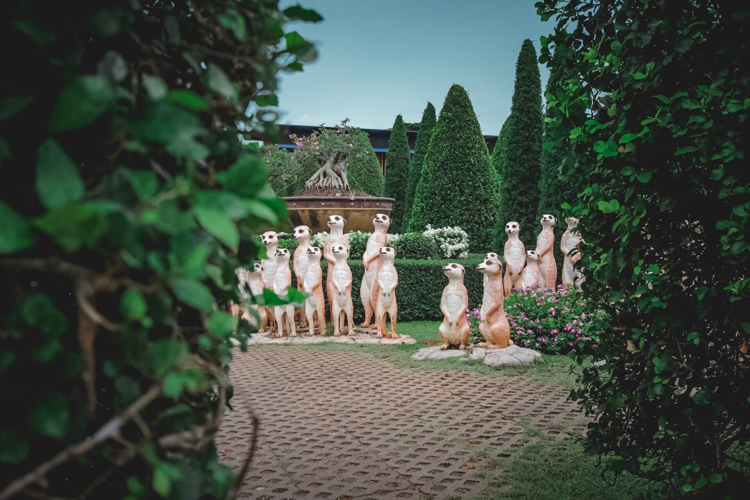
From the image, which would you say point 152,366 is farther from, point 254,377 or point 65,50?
point 254,377

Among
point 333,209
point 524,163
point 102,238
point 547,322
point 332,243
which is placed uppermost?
point 524,163

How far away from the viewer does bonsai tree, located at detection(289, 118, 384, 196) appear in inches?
548

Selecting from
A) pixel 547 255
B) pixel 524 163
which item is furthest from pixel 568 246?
pixel 524 163

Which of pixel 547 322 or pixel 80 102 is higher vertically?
pixel 80 102

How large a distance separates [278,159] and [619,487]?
18.0 metres

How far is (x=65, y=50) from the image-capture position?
75 cm

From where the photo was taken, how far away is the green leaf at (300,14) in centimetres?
108

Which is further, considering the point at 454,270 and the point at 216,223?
the point at 454,270

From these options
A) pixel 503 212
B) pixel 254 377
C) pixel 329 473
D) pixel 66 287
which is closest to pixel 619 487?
pixel 329 473

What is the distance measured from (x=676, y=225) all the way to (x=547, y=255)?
7.45 m

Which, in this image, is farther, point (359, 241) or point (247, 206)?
point (359, 241)

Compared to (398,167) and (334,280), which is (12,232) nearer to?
(334,280)

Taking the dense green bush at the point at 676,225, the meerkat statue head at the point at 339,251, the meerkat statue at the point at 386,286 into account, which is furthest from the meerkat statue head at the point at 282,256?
the dense green bush at the point at 676,225

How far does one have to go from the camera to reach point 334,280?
27.6ft
